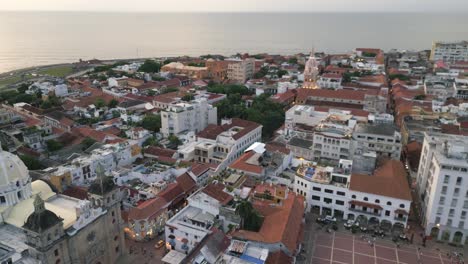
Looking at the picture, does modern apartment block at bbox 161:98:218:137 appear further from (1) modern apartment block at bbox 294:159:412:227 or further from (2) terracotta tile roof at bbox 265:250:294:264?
(2) terracotta tile roof at bbox 265:250:294:264

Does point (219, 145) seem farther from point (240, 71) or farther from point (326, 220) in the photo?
point (240, 71)

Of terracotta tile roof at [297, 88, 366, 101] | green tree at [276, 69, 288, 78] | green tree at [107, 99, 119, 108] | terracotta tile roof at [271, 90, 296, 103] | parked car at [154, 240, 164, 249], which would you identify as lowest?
parked car at [154, 240, 164, 249]

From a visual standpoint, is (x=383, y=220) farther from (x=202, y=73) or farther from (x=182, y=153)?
(x=202, y=73)

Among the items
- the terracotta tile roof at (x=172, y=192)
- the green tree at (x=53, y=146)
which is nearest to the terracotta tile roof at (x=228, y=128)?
the terracotta tile roof at (x=172, y=192)

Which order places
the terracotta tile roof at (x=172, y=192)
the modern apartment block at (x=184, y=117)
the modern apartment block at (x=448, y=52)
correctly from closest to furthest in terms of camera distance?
the terracotta tile roof at (x=172, y=192) → the modern apartment block at (x=184, y=117) → the modern apartment block at (x=448, y=52)

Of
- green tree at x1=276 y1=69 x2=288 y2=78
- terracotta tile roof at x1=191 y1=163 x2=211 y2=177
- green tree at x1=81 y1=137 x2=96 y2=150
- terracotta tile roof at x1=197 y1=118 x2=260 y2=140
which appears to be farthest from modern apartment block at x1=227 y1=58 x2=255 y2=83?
terracotta tile roof at x1=191 y1=163 x2=211 y2=177

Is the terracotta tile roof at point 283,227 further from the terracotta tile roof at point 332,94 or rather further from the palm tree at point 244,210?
the terracotta tile roof at point 332,94
